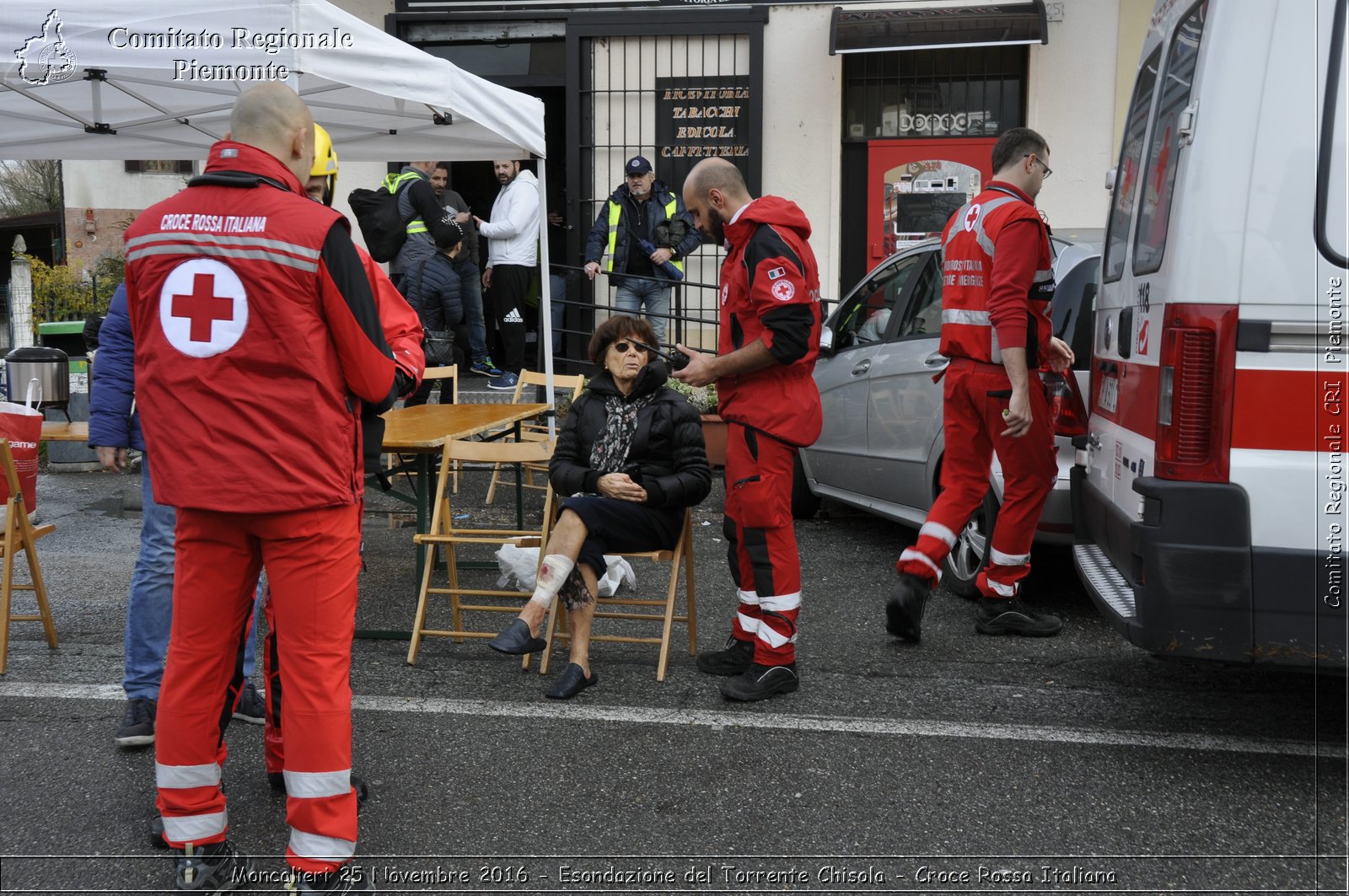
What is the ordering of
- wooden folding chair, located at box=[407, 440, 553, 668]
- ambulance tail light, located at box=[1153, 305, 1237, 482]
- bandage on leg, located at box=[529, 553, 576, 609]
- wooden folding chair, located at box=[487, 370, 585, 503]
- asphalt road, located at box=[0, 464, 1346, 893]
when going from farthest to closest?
wooden folding chair, located at box=[487, 370, 585, 503]
wooden folding chair, located at box=[407, 440, 553, 668]
bandage on leg, located at box=[529, 553, 576, 609]
ambulance tail light, located at box=[1153, 305, 1237, 482]
asphalt road, located at box=[0, 464, 1346, 893]

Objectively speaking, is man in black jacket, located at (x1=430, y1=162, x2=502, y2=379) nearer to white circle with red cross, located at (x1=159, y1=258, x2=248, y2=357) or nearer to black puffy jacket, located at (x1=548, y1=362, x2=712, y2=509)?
black puffy jacket, located at (x1=548, y1=362, x2=712, y2=509)

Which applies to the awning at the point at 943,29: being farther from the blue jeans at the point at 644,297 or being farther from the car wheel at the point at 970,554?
the car wheel at the point at 970,554

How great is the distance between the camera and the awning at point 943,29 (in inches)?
401

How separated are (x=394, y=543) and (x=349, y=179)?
5.91m

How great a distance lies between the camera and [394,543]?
6973mm

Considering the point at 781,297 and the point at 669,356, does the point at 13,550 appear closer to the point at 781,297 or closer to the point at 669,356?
the point at 669,356

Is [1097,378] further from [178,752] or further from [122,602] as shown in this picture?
[122,602]

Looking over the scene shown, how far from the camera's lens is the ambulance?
10.4ft

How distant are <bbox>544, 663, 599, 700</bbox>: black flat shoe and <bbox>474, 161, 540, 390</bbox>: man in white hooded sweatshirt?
18.9 feet

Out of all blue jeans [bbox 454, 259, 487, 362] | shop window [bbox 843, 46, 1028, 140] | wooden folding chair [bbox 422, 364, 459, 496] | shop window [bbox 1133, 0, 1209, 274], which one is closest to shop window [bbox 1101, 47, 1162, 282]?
shop window [bbox 1133, 0, 1209, 274]

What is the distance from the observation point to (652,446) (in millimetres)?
4680

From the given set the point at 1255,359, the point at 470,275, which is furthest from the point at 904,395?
the point at 470,275

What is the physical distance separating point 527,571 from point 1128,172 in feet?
10.1

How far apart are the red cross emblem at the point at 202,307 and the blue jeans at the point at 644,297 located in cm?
707
